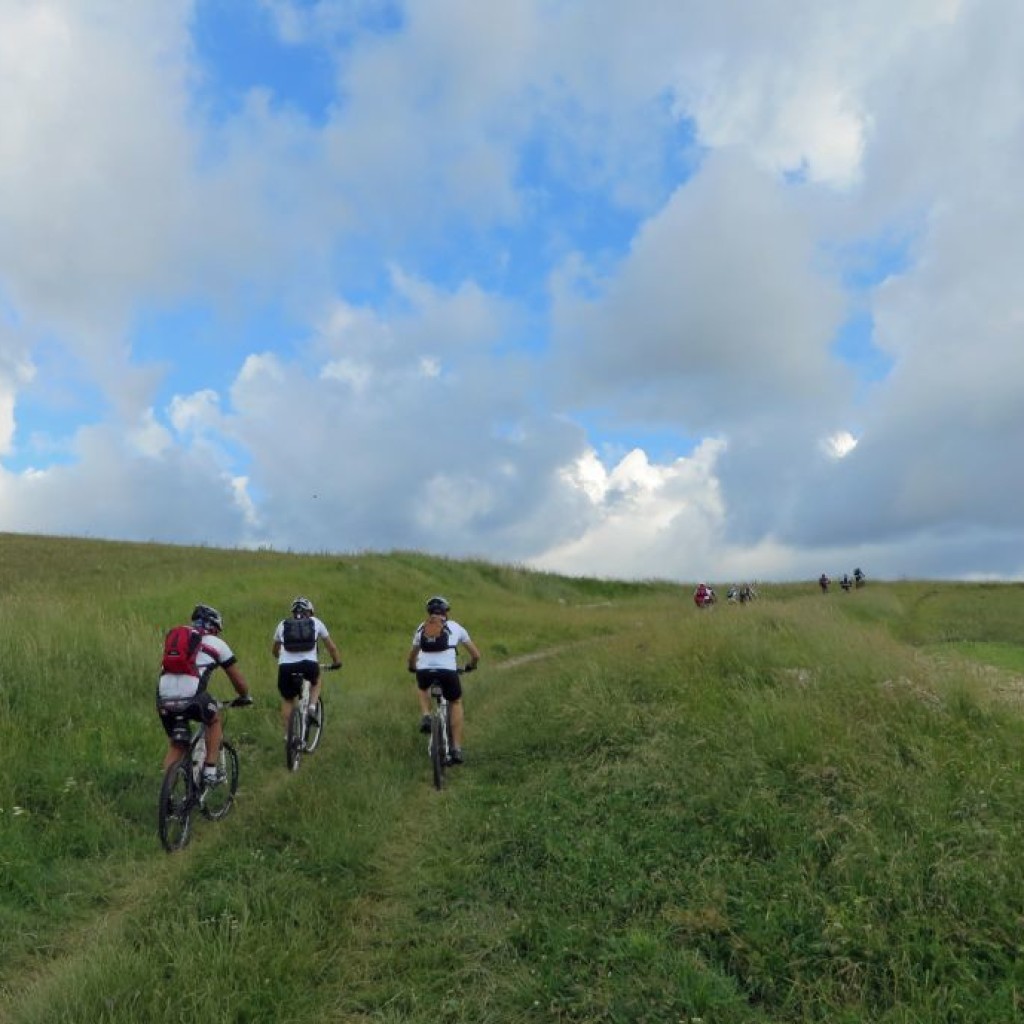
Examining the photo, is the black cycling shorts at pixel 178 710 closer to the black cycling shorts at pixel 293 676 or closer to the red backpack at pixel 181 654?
the red backpack at pixel 181 654

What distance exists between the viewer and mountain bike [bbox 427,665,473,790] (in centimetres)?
1012

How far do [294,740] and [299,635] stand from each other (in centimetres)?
161

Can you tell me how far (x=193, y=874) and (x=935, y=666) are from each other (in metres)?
9.72

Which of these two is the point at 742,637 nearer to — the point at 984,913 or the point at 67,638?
the point at 984,913

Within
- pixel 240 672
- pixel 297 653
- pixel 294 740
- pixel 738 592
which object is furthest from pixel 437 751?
pixel 738 592

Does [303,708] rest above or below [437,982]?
above

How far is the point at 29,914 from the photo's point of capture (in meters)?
7.09

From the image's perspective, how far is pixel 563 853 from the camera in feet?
24.4

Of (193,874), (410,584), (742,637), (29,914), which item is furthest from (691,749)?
(410,584)

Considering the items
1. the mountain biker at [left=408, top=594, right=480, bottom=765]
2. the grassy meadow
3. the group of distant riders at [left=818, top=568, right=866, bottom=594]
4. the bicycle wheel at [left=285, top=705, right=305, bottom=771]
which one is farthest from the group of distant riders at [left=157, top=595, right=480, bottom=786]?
the group of distant riders at [left=818, top=568, right=866, bottom=594]

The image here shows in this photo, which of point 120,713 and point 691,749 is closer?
point 691,749

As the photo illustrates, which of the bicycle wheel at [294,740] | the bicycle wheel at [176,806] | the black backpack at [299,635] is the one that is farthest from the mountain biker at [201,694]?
the black backpack at [299,635]

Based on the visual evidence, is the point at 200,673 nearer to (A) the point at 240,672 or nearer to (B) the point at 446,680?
(A) the point at 240,672

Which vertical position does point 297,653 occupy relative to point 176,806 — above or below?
above
